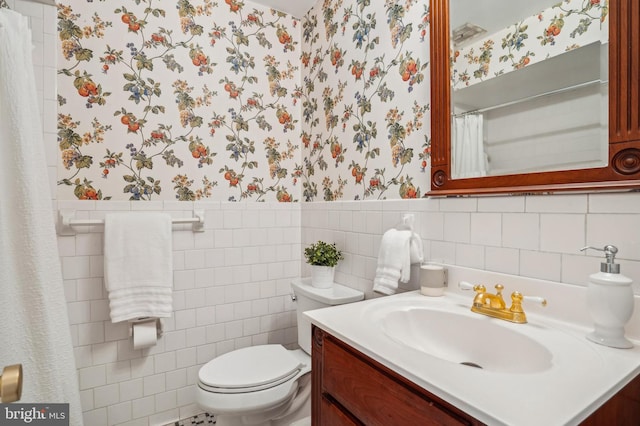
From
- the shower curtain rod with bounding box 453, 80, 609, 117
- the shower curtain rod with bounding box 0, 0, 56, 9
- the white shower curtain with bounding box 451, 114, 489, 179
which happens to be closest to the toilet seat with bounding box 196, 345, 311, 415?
the white shower curtain with bounding box 451, 114, 489, 179

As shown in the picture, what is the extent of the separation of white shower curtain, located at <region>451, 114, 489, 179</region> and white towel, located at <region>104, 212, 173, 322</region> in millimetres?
1333

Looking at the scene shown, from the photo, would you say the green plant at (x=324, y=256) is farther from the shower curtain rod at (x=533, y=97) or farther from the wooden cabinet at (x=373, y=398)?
the shower curtain rod at (x=533, y=97)

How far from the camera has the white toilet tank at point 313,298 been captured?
1475mm

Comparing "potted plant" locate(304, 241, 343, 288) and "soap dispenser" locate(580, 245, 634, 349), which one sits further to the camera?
"potted plant" locate(304, 241, 343, 288)

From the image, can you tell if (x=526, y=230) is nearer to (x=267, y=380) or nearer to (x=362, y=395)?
(x=362, y=395)

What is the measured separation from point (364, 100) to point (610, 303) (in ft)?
4.02

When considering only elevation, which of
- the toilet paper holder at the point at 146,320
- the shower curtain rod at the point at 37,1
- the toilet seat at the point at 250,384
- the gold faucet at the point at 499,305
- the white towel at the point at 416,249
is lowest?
the toilet seat at the point at 250,384

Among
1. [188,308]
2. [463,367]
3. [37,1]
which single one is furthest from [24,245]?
[463,367]

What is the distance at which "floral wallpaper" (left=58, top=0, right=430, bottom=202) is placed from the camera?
144 centimetres

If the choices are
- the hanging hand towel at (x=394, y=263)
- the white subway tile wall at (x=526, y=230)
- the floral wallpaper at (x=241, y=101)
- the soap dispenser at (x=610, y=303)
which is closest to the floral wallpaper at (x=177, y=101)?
the floral wallpaper at (x=241, y=101)

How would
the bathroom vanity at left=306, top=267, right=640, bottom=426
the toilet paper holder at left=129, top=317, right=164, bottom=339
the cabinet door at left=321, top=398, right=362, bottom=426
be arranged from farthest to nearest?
the toilet paper holder at left=129, top=317, right=164, bottom=339 → the cabinet door at left=321, top=398, right=362, bottom=426 → the bathroom vanity at left=306, top=267, right=640, bottom=426

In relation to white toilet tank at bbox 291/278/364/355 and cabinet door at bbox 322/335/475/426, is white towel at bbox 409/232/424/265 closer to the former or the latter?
white toilet tank at bbox 291/278/364/355

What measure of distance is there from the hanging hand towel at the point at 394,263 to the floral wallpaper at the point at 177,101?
967 mm

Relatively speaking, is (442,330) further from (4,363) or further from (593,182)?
(4,363)
